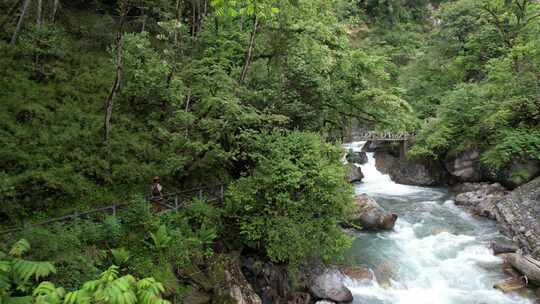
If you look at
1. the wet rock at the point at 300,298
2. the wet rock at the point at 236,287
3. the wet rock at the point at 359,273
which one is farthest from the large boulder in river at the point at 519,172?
the wet rock at the point at 236,287

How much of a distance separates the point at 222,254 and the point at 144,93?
7750 mm

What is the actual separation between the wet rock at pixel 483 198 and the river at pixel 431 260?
1.96ft

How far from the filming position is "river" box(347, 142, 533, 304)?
1185cm

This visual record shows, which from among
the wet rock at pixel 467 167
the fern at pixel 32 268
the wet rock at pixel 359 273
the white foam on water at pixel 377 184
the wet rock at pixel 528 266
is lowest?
the wet rock at pixel 359 273

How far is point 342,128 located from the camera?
1662cm

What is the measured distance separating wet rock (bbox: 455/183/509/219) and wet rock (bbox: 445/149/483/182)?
99cm

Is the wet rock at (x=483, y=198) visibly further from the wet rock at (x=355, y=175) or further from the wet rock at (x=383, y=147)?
the wet rock at (x=383, y=147)

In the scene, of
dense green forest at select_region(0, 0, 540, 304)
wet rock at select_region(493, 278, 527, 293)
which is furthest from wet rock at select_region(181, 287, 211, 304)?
wet rock at select_region(493, 278, 527, 293)

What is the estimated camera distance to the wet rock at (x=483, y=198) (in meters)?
18.5

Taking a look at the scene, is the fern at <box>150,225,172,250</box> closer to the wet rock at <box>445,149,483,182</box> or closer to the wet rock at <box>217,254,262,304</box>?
the wet rock at <box>217,254,262,304</box>

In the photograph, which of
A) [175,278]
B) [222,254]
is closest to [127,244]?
[175,278]

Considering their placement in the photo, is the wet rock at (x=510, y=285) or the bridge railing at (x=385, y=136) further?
the bridge railing at (x=385, y=136)

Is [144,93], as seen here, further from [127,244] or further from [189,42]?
[127,244]

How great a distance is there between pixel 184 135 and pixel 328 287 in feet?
22.8
